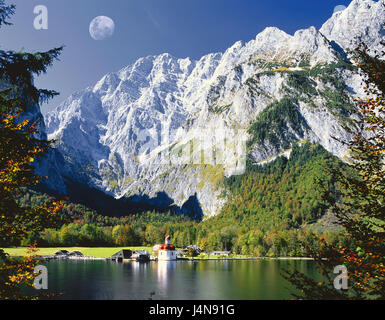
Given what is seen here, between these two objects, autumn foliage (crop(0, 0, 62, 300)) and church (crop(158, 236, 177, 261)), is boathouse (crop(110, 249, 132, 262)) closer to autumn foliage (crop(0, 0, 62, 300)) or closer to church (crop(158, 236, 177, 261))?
church (crop(158, 236, 177, 261))

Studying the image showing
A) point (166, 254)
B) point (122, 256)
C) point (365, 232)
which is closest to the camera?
point (365, 232)

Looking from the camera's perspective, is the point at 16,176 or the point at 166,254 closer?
the point at 16,176

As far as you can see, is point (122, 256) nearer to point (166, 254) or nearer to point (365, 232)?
point (166, 254)

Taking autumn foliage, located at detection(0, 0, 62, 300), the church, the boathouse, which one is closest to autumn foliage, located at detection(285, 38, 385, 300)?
autumn foliage, located at detection(0, 0, 62, 300)

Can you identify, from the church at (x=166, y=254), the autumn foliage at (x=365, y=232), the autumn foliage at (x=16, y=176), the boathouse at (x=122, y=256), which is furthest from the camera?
the church at (x=166, y=254)

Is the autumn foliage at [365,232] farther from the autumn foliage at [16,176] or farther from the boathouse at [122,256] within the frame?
the boathouse at [122,256]

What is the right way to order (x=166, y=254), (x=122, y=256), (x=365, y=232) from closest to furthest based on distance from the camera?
(x=365, y=232), (x=122, y=256), (x=166, y=254)

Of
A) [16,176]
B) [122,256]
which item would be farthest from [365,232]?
[122,256]

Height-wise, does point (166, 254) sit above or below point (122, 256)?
above

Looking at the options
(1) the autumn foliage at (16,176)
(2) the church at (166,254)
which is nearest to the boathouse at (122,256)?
(2) the church at (166,254)

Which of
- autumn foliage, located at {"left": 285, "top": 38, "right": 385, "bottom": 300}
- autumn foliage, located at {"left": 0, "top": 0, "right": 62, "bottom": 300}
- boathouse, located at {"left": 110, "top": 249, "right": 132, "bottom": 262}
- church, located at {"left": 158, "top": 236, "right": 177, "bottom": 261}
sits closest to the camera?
autumn foliage, located at {"left": 285, "top": 38, "right": 385, "bottom": 300}

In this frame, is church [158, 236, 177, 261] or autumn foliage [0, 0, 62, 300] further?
church [158, 236, 177, 261]

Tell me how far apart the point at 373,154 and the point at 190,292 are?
5504 centimetres
